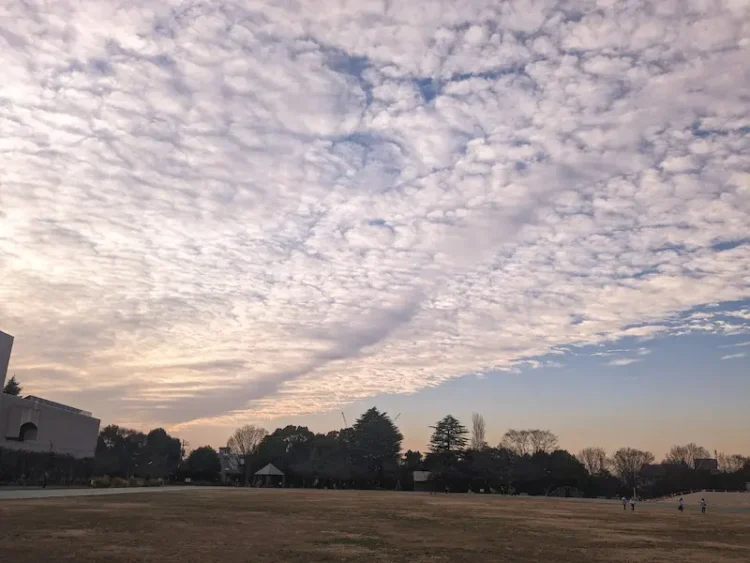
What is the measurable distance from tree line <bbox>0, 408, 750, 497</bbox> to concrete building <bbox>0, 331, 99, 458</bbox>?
226 inches

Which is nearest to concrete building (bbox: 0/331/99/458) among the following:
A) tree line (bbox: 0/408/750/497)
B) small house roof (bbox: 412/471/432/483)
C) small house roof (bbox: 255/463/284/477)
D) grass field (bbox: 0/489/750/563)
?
tree line (bbox: 0/408/750/497)

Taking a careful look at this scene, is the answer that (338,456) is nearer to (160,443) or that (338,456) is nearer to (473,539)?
(160,443)

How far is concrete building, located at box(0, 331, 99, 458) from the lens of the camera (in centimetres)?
7669

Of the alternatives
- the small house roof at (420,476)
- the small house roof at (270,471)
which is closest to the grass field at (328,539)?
the small house roof at (420,476)

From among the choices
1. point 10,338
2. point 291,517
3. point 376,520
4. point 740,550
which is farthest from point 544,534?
point 10,338

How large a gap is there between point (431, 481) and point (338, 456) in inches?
845

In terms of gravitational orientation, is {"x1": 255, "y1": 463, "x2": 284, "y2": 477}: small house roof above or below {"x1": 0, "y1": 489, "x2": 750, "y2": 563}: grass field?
above

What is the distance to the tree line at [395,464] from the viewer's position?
85.8 m

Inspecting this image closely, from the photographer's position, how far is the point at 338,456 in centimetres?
11225

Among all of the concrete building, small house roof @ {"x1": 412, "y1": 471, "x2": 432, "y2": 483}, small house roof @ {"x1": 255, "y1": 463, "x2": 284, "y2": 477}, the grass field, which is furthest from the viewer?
small house roof @ {"x1": 255, "y1": 463, "x2": 284, "y2": 477}

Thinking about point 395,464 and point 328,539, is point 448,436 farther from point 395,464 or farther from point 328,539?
point 328,539

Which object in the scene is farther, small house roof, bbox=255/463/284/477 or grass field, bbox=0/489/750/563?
small house roof, bbox=255/463/284/477

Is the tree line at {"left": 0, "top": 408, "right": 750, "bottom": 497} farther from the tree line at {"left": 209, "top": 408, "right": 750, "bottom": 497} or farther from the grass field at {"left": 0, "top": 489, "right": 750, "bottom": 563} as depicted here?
the grass field at {"left": 0, "top": 489, "right": 750, "bottom": 563}

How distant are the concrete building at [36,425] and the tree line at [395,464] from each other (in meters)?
5.75
